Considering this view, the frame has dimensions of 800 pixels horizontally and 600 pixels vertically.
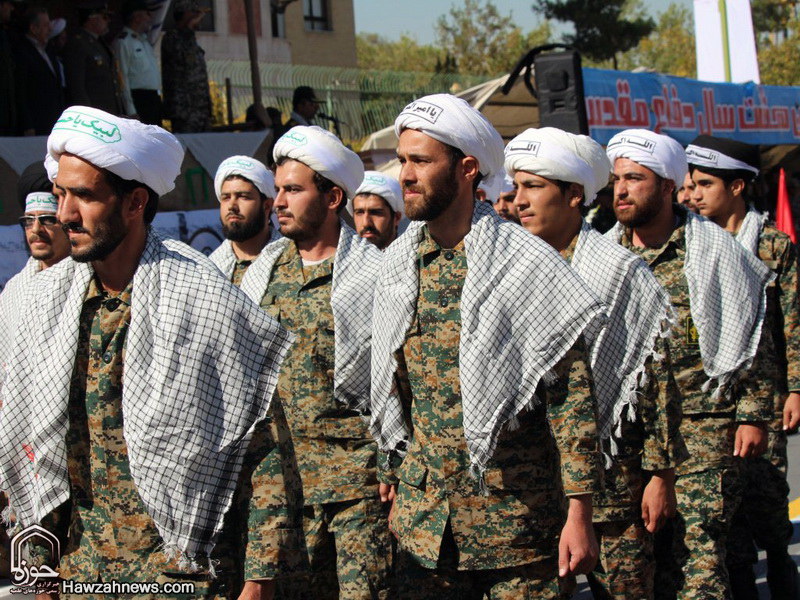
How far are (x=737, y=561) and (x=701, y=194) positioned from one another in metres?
2.24

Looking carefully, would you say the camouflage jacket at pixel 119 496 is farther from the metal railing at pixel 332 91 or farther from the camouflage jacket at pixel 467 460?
the metal railing at pixel 332 91

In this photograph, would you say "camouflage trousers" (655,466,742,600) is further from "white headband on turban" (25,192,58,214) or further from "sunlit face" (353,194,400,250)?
"white headband on turban" (25,192,58,214)

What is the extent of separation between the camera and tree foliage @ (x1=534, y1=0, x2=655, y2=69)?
40469mm

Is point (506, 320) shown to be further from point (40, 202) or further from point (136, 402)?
point (40, 202)

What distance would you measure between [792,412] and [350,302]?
2.65m

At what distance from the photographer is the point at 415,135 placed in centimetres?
436

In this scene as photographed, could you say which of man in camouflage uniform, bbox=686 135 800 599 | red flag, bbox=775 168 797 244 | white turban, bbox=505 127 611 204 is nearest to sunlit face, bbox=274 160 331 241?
white turban, bbox=505 127 611 204

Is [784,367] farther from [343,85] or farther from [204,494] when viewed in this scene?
[343,85]

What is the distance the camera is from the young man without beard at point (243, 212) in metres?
6.86

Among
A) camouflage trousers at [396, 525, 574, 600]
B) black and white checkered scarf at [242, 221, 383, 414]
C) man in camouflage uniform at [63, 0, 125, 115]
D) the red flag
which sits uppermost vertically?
man in camouflage uniform at [63, 0, 125, 115]

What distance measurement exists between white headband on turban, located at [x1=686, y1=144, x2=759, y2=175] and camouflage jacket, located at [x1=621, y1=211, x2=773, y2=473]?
4.31ft

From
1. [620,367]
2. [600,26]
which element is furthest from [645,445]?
[600,26]

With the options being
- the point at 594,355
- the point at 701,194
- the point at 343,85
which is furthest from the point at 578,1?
the point at 594,355

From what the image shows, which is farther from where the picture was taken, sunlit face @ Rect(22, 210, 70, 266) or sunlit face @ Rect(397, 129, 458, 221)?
sunlit face @ Rect(22, 210, 70, 266)
